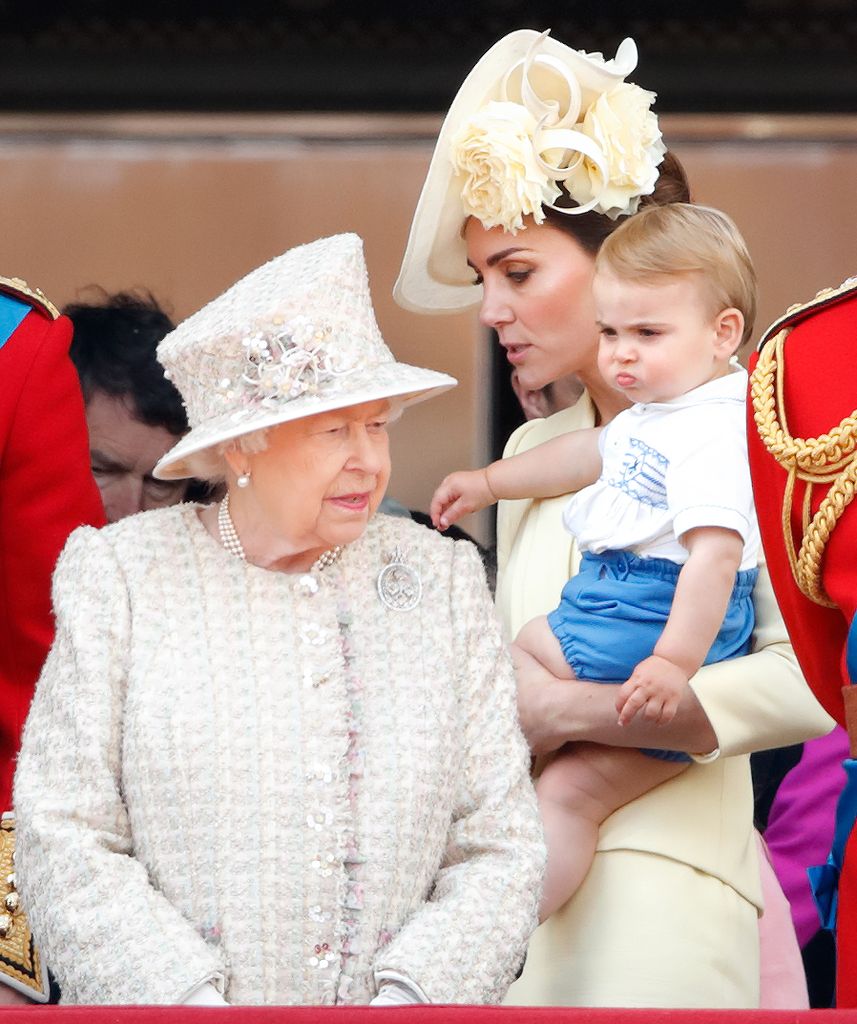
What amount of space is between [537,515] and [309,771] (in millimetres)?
810

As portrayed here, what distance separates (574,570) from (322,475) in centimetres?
66

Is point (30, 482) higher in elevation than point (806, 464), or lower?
lower

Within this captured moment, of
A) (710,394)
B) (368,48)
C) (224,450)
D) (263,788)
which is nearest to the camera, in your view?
(263,788)

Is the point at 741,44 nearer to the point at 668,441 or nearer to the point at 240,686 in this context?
the point at 668,441

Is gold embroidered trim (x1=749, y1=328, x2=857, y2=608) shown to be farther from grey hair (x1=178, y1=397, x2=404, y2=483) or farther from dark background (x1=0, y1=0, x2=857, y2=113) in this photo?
dark background (x1=0, y1=0, x2=857, y2=113)

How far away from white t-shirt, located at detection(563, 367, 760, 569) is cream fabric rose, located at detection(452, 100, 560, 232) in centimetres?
31

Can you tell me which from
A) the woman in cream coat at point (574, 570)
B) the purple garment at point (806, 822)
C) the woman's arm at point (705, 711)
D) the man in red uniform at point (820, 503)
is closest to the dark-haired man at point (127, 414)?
the woman in cream coat at point (574, 570)

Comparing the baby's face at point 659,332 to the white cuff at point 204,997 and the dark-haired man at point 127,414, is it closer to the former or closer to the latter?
→ the dark-haired man at point 127,414

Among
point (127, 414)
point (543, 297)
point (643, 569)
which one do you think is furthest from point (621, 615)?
point (127, 414)

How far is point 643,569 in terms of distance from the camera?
254 centimetres

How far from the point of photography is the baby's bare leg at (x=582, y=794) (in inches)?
97.7

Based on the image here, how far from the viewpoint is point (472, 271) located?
9.55ft

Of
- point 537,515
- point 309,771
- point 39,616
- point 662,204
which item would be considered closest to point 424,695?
point 309,771

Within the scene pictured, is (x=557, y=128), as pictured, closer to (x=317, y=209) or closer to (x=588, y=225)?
(x=588, y=225)
